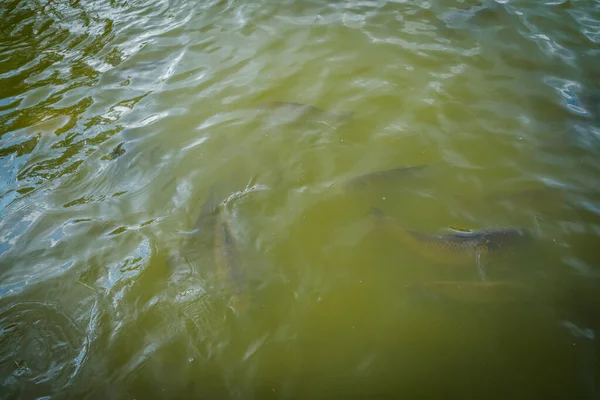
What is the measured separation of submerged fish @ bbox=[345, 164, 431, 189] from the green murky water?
0.02m

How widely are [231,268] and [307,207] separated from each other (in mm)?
942

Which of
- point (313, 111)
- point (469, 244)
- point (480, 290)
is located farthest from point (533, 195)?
point (313, 111)

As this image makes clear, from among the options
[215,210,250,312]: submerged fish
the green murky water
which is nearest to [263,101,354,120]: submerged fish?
the green murky water

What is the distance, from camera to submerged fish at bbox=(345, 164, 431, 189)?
3789 mm

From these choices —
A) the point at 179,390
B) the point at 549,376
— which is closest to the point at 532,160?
the point at 549,376

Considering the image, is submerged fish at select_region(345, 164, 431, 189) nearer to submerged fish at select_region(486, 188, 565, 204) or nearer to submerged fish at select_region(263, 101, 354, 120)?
submerged fish at select_region(486, 188, 565, 204)

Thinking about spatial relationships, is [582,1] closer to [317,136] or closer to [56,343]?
[317,136]

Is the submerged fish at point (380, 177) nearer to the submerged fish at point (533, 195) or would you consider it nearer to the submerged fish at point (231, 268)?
the submerged fish at point (533, 195)

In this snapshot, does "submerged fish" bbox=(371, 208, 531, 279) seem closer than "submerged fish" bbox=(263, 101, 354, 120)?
Yes

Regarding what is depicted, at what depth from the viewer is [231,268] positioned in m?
→ 3.23

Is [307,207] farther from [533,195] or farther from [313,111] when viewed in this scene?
[533,195]

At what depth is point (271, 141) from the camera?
4.36 m

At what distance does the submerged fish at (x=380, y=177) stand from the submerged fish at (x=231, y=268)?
1.27m

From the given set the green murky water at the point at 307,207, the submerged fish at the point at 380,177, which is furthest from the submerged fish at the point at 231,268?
the submerged fish at the point at 380,177
